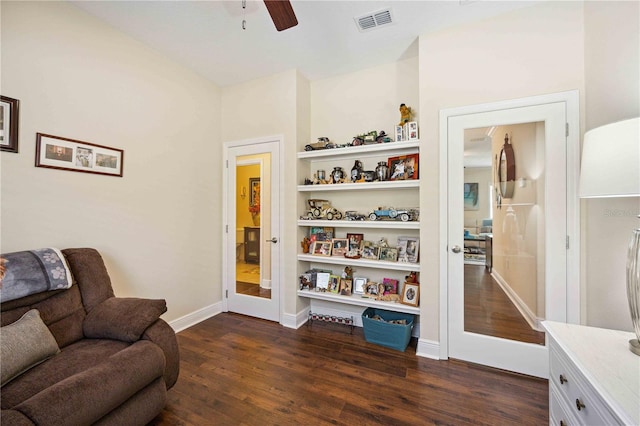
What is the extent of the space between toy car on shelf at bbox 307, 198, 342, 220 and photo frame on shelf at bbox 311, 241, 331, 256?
30cm

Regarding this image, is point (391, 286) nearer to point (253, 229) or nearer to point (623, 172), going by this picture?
point (253, 229)

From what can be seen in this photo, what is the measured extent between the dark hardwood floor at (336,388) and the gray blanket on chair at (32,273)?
3.50 ft

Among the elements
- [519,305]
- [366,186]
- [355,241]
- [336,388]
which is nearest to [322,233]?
[355,241]

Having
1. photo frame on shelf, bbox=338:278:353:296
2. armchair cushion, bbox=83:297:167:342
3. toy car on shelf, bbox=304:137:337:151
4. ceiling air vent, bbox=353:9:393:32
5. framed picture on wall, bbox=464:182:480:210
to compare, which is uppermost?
ceiling air vent, bbox=353:9:393:32

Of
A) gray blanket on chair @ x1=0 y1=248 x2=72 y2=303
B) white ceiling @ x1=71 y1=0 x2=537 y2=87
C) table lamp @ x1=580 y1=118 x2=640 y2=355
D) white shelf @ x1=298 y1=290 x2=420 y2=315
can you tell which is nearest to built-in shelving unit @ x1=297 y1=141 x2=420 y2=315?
white shelf @ x1=298 y1=290 x2=420 y2=315

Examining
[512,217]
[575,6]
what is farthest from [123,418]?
[575,6]

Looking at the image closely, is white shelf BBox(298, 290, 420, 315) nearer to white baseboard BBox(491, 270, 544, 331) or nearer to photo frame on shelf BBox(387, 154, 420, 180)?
white baseboard BBox(491, 270, 544, 331)

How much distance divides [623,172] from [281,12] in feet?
5.72

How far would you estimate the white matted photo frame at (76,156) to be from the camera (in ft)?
6.06

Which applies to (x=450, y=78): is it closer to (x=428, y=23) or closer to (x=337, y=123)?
(x=428, y=23)

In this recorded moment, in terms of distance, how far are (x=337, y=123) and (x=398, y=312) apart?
2.18m

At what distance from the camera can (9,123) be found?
5.53ft

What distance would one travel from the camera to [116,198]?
89.2 inches

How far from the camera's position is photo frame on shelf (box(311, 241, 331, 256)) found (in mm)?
2892
